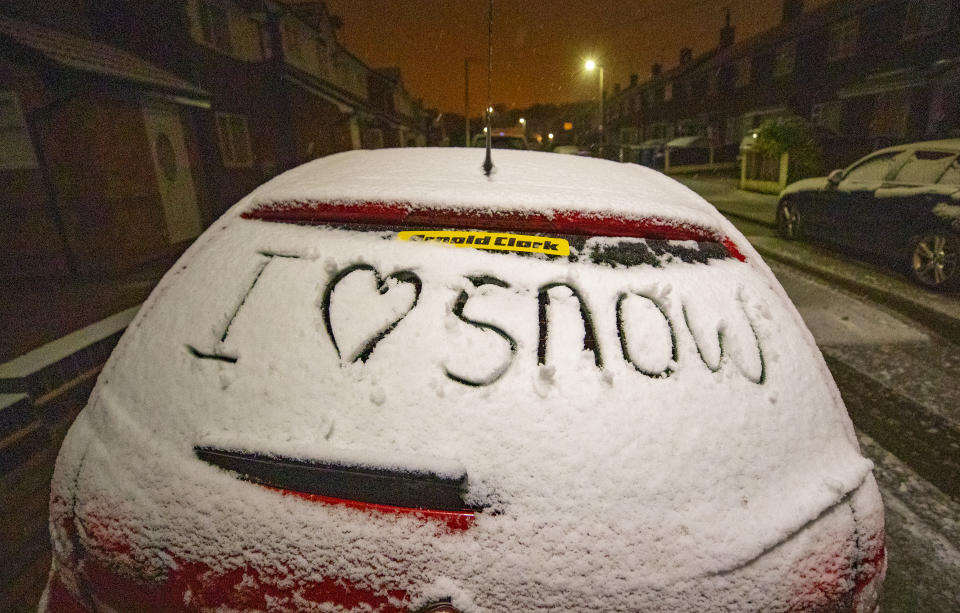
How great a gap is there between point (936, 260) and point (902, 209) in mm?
832

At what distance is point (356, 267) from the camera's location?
121 centimetres

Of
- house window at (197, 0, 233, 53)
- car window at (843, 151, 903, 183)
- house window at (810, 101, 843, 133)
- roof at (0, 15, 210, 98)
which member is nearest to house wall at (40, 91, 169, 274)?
roof at (0, 15, 210, 98)

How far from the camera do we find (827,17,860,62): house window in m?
24.6

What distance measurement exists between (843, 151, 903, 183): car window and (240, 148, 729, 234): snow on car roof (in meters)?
7.59

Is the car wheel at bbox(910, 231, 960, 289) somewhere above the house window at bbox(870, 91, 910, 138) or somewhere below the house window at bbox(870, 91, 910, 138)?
below

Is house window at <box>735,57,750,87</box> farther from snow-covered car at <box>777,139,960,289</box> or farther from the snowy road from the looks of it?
the snowy road

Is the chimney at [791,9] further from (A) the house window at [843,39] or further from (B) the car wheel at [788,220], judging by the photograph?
(B) the car wheel at [788,220]

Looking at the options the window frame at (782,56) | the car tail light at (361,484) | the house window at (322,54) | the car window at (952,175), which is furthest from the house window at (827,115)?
the car tail light at (361,484)

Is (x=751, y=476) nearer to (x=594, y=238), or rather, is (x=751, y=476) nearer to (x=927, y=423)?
(x=594, y=238)

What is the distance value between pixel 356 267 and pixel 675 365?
740 millimetres

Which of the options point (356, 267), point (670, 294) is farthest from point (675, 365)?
point (356, 267)

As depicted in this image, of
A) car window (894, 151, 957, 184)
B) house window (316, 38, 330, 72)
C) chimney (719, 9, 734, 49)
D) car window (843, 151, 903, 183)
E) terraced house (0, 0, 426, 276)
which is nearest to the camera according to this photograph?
car window (894, 151, 957, 184)

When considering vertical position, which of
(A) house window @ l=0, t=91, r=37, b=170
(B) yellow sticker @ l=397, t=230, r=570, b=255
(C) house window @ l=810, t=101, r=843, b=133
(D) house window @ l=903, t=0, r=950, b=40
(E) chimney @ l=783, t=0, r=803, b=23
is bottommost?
(B) yellow sticker @ l=397, t=230, r=570, b=255

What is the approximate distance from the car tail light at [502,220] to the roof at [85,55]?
9.10 m
